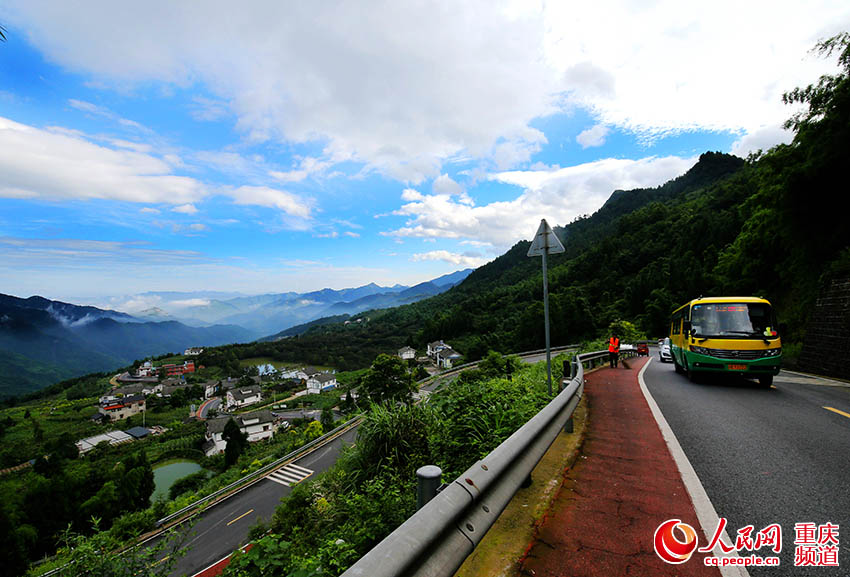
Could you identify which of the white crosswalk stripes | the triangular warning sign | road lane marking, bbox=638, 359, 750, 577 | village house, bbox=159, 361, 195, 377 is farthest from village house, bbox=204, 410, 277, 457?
village house, bbox=159, 361, 195, 377

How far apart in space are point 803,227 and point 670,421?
1639 cm

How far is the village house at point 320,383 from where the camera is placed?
87750 mm

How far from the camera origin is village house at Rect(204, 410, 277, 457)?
49.5 m

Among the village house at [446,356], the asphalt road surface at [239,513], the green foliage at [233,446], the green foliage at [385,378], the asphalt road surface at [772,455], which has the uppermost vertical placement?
the asphalt road surface at [772,455]

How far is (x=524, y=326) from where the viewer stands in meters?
56.2

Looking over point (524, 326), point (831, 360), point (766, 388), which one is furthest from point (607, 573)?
point (524, 326)

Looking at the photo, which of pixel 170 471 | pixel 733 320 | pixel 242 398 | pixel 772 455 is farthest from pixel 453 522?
pixel 242 398

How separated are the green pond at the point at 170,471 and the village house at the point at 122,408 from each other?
40.7 m

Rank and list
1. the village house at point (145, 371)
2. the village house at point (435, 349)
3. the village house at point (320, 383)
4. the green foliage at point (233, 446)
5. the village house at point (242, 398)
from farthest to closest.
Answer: the village house at point (145, 371)
the village house at point (320, 383)
the village house at point (435, 349)
the village house at point (242, 398)
the green foliage at point (233, 446)

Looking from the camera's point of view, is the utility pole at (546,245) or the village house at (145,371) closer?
the utility pole at (546,245)

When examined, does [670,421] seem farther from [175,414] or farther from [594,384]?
[175,414]

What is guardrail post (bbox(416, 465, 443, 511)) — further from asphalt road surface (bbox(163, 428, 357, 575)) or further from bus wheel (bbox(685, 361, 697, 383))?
bus wheel (bbox(685, 361, 697, 383))

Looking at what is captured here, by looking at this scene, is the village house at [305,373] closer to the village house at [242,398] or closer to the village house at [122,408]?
the village house at [242,398]

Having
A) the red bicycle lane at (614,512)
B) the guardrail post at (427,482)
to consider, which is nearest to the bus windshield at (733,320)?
the red bicycle lane at (614,512)
